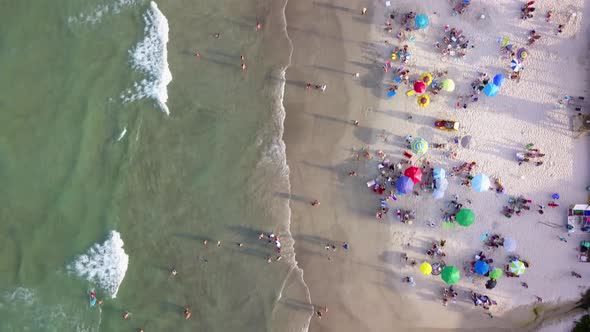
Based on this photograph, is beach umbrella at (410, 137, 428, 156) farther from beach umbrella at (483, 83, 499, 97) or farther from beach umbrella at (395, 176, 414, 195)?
beach umbrella at (483, 83, 499, 97)

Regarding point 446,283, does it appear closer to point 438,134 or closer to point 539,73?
point 438,134

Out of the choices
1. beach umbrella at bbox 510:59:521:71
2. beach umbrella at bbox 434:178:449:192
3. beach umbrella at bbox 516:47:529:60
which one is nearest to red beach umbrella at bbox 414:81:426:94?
beach umbrella at bbox 434:178:449:192

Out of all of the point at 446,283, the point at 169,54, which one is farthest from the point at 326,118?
the point at 446,283

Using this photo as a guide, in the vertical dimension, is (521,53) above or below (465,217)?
above

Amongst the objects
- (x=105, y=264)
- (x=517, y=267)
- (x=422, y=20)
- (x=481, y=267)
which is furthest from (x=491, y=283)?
(x=105, y=264)

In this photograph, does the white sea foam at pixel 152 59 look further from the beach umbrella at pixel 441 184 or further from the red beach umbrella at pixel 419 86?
the beach umbrella at pixel 441 184

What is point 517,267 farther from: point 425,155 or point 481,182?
point 425,155
